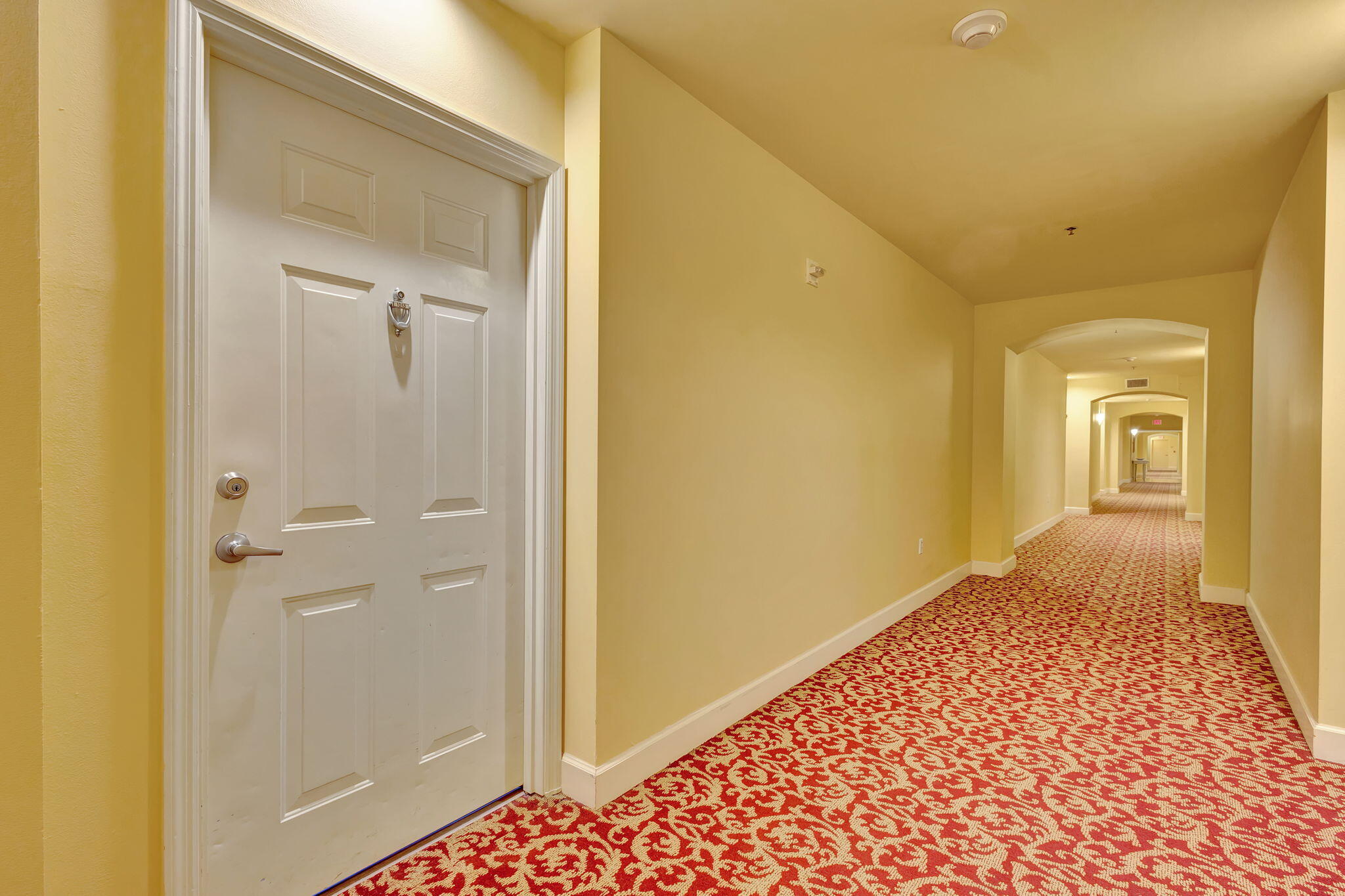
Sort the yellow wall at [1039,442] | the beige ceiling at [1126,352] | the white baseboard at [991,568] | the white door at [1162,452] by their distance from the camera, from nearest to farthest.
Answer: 1. the white baseboard at [991,568]
2. the beige ceiling at [1126,352]
3. the yellow wall at [1039,442]
4. the white door at [1162,452]

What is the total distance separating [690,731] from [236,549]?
1.87 metres

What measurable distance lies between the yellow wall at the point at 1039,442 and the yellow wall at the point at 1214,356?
1.58m

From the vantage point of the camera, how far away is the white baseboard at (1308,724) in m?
2.62

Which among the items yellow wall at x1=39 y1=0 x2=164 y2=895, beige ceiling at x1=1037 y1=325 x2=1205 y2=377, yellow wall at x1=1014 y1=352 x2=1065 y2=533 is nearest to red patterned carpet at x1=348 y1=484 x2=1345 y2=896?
yellow wall at x1=39 y1=0 x2=164 y2=895

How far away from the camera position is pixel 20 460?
1.28 meters

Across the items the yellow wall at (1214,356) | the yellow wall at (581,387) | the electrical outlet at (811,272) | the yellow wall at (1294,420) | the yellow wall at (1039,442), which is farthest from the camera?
the yellow wall at (1039,442)

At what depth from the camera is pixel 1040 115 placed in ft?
9.14

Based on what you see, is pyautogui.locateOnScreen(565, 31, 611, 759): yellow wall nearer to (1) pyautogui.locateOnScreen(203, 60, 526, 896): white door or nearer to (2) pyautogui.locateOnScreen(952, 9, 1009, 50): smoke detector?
(1) pyautogui.locateOnScreen(203, 60, 526, 896): white door

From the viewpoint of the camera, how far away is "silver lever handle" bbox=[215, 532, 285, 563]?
161cm

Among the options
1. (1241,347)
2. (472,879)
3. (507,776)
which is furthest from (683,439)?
(1241,347)

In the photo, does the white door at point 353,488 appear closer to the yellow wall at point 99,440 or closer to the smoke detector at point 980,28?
the yellow wall at point 99,440

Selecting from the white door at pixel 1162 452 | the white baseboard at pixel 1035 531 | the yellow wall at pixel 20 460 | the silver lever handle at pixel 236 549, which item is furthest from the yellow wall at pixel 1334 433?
the white door at pixel 1162 452

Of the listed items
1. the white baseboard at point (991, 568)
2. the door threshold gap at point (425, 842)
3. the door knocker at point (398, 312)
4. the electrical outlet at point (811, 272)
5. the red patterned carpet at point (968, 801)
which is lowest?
the red patterned carpet at point (968, 801)

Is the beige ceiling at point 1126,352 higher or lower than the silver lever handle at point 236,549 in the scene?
higher
